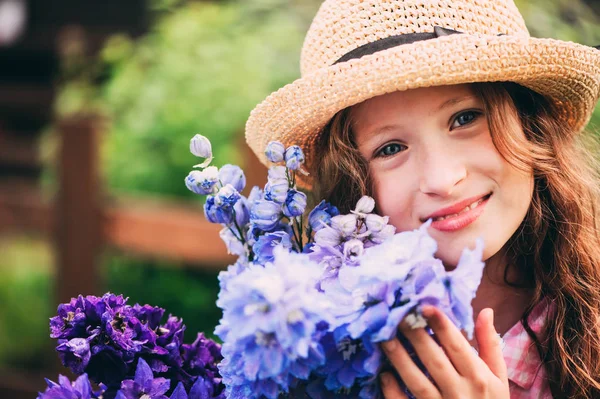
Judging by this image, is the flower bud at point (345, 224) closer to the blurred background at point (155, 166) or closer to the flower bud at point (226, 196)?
the flower bud at point (226, 196)

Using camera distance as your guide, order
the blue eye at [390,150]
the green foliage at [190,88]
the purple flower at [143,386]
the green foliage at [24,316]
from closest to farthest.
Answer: the purple flower at [143,386]
the blue eye at [390,150]
the green foliage at [190,88]
the green foliage at [24,316]

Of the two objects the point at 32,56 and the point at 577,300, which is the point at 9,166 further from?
the point at 577,300

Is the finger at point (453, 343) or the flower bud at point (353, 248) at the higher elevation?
the flower bud at point (353, 248)

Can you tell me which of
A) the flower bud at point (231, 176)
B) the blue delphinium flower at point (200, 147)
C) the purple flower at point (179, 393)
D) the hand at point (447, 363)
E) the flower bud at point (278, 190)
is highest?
the blue delphinium flower at point (200, 147)

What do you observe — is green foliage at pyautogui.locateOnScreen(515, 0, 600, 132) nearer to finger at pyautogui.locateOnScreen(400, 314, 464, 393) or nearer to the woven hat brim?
the woven hat brim

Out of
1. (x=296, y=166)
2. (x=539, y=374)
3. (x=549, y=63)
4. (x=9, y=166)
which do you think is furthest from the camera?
(x=9, y=166)

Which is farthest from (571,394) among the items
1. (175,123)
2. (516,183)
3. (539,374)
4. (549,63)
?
(175,123)

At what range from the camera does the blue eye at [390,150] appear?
54.8 inches

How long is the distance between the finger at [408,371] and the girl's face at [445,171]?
0.33 m

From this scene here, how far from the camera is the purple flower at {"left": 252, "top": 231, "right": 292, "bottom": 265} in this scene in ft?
4.09

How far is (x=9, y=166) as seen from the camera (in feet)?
22.3

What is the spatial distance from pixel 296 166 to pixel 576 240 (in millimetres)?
695

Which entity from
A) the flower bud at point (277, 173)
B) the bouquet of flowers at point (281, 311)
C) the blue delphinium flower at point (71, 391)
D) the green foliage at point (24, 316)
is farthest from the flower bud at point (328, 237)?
the green foliage at point (24, 316)

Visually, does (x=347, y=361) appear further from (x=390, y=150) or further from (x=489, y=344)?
(x=390, y=150)
